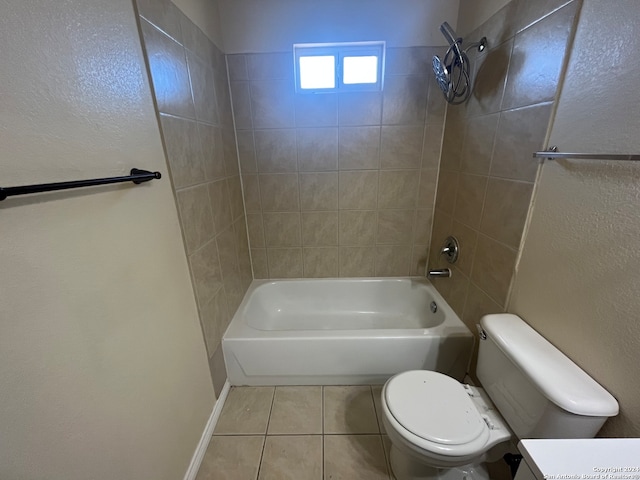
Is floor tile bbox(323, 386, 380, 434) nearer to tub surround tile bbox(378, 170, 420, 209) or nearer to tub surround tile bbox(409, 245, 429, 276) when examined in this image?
tub surround tile bbox(409, 245, 429, 276)

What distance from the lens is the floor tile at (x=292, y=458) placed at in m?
1.14

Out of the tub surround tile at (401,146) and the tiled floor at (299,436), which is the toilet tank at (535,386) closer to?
the tiled floor at (299,436)

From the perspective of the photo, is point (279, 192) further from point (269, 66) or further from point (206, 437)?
point (206, 437)

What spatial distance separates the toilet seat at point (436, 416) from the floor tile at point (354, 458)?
413 mm

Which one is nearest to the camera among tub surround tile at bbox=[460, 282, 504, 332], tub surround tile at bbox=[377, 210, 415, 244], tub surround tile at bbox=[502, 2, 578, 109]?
tub surround tile at bbox=[502, 2, 578, 109]

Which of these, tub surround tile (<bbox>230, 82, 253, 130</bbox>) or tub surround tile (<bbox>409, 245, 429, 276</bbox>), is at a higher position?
tub surround tile (<bbox>230, 82, 253, 130</bbox>)

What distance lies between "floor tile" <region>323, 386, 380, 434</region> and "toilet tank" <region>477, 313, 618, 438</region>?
62cm

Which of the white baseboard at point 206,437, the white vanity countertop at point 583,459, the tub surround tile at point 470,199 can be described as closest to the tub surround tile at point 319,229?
the tub surround tile at point 470,199

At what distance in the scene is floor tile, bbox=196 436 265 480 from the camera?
3.76 feet

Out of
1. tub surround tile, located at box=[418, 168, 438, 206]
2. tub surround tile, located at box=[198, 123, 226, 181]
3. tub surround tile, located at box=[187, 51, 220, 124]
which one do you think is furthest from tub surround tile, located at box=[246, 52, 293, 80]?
tub surround tile, located at box=[418, 168, 438, 206]

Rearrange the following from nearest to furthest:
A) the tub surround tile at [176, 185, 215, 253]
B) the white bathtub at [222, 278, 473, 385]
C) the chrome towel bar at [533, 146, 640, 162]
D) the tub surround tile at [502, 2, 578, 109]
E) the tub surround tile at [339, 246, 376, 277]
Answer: the chrome towel bar at [533, 146, 640, 162]
the tub surround tile at [502, 2, 578, 109]
the tub surround tile at [176, 185, 215, 253]
the white bathtub at [222, 278, 473, 385]
the tub surround tile at [339, 246, 376, 277]

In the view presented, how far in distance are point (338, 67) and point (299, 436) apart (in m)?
2.07

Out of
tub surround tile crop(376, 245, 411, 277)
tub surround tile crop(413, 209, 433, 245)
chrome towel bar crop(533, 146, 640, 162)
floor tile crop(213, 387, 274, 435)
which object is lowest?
floor tile crop(213, 387, 274, 435)

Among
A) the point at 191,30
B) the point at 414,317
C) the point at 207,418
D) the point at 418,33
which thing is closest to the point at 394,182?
the point at 418,33
